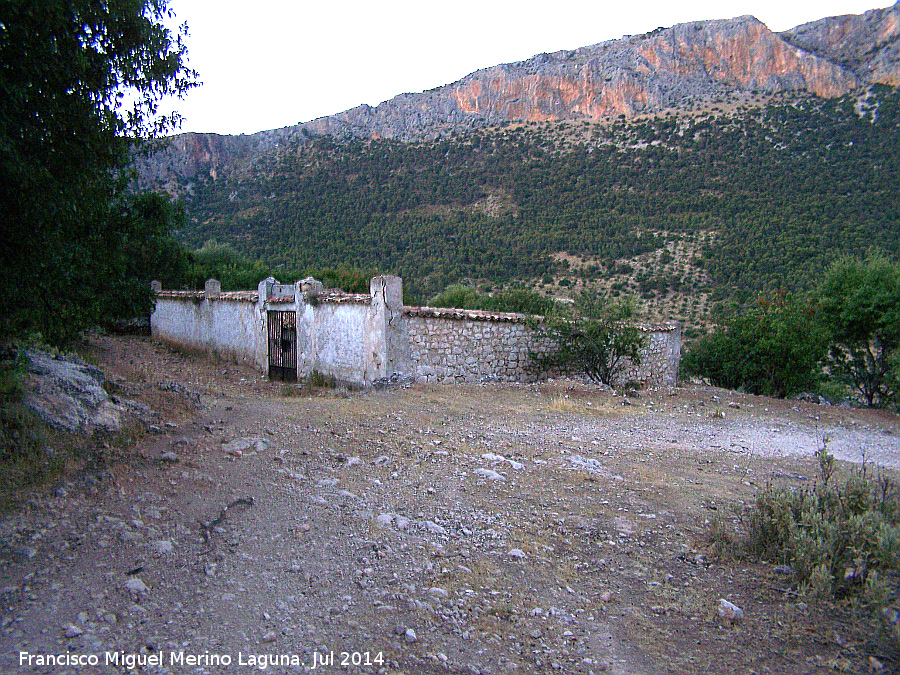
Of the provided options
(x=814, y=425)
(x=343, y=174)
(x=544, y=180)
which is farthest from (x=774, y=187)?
(x=343, y=174)

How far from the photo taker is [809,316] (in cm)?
1627

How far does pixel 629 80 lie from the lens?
4931 centimetres

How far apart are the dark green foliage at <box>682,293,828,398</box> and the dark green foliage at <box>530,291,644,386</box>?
537 cm

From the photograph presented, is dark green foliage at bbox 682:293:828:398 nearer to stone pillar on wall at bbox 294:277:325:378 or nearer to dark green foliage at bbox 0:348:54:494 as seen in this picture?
stone pillar on wall at bbox 294:277:325:378

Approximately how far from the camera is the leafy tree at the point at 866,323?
568 inches

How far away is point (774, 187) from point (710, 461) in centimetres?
3442

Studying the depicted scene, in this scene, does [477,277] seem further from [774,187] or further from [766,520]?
[766,520]

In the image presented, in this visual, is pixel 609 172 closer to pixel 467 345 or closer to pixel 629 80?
pixel 629 80

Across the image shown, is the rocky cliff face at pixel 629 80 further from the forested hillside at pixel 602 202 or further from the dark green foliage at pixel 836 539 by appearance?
the dark green foliage at pixel 836 539

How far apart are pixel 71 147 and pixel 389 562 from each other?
14.2 feet

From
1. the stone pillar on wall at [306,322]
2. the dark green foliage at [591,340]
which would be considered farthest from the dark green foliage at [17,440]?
the dark green foliage at [591,340]

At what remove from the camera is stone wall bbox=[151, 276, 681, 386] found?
1148 centimetres

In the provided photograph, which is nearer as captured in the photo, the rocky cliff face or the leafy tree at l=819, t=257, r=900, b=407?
the leafy tree at l=819, t=257, r=900, b=407

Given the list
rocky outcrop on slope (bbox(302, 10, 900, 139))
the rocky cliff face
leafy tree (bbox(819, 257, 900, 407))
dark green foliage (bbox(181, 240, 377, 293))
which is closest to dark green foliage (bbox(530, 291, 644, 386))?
leafy tree (bbox(819, 257, 900, 407))
